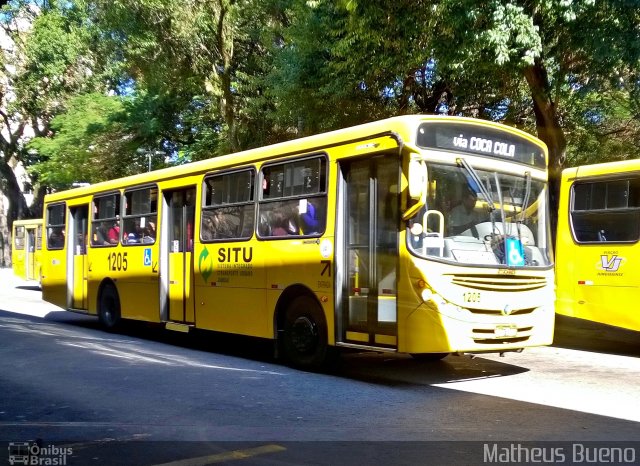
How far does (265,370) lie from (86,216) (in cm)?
754

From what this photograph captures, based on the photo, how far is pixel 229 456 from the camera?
536 cm

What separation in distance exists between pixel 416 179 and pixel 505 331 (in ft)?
6.91

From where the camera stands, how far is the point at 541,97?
14695 mm

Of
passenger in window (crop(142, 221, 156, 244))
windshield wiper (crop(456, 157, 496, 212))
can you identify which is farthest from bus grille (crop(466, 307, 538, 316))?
passenger in window (crop(142, 221, 156, 244))

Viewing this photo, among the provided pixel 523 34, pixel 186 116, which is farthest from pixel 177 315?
pixel 186 116

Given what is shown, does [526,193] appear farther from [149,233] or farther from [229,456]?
[149,233]

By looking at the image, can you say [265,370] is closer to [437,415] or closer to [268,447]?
[437,415]

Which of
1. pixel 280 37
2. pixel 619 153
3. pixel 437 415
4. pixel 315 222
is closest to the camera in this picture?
pixel 437 415

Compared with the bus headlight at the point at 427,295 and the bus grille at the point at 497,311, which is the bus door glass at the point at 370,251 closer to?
the bus headlight at the point at 427,295

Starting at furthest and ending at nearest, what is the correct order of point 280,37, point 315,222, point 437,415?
point 280,37 → point 315,222 → point 437,415

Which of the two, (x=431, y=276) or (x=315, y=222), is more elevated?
(x=315, y=222)

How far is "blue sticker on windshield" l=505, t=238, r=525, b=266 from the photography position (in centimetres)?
834

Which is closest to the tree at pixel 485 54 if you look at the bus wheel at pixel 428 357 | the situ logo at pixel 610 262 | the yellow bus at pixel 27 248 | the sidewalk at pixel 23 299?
the situ logo at pixel 610 262

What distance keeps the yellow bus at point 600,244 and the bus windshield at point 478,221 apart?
2.71m
